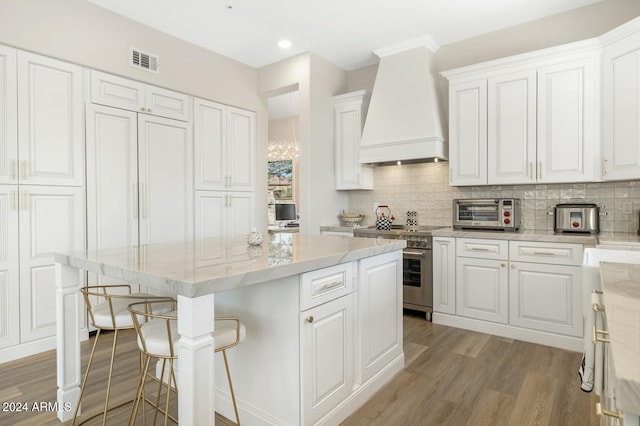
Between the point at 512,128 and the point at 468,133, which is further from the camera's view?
the point at 468,133

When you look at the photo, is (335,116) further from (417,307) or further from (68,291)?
(68,291)

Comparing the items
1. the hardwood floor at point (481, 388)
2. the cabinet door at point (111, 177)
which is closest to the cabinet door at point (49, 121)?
the cabinet door at point (111, 177)

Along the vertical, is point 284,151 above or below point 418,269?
above

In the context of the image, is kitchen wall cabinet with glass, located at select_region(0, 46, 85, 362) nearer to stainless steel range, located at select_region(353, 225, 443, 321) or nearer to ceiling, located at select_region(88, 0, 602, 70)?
ceiling, located at select_region(88, 0, 602, 70)

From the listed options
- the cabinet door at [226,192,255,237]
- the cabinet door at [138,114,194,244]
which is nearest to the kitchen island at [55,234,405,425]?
the cabinet door at [138,114,194,244]

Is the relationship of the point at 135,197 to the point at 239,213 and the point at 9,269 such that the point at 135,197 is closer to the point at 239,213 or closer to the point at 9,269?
the point at 9,269

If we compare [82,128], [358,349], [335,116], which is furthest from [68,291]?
[335,116]

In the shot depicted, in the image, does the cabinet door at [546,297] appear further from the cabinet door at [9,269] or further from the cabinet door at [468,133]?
the cabinet door at [9,269]

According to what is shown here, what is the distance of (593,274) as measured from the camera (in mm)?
1526

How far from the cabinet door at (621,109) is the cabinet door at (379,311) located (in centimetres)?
193

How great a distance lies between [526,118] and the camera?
3.40 meters

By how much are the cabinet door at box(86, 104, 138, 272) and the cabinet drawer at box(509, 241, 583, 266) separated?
341 centimetres

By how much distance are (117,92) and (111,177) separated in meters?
0.81

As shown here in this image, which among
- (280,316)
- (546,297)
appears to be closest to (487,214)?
(546,297)
